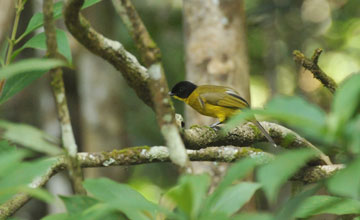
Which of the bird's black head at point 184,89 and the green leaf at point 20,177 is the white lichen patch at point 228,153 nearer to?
the green leaf at point 20,177

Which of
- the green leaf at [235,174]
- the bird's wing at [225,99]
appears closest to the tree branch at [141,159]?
the green leaf at [235,174]

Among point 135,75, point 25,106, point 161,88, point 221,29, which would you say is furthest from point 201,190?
point 25,106

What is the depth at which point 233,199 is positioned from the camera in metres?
1.13

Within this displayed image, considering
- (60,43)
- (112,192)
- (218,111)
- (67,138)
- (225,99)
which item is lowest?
(218,111)

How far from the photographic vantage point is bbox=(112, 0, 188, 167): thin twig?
1.20 meters

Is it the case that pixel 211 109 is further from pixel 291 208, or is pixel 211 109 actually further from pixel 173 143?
pixel 291 208

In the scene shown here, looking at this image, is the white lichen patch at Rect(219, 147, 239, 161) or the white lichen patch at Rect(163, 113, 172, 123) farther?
the white lichen patch at Rect(219, 147, 239, 161)

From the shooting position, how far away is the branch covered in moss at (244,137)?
257cm

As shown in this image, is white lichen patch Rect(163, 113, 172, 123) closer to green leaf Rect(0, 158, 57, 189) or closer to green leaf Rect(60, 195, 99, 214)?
green leaf Rect(60, 195, 99, 214)

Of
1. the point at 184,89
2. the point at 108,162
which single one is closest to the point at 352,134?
the point at 108,162

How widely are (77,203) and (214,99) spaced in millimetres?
3819

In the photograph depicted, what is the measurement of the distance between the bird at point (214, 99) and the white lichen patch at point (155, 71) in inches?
143

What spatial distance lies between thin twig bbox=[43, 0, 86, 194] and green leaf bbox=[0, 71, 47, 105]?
1.12 ft

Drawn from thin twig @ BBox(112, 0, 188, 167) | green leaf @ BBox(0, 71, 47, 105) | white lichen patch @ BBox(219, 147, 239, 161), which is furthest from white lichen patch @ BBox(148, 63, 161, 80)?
white lichen patch @ BBox(219, 147, 239, 161)
